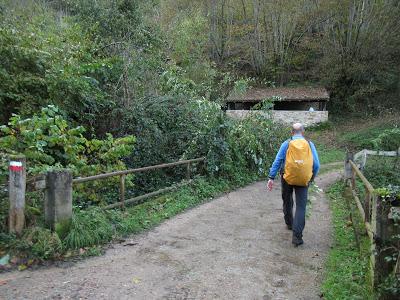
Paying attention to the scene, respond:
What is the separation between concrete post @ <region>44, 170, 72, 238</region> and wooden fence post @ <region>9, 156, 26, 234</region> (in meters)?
0.34

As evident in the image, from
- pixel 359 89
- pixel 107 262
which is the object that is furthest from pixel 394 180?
pixel 359 89

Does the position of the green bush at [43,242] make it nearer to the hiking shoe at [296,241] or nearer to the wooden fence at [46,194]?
the wooden fence at [46,194]

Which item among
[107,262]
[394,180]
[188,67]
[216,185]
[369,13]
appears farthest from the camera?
[369,13]

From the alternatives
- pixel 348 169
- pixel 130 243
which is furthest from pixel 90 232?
pixel 348 169

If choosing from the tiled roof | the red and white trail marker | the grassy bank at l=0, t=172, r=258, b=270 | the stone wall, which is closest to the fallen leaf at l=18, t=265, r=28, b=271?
the grassy bank at l=0, t=172, r=258, b=270

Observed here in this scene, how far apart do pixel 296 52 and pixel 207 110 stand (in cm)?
2684

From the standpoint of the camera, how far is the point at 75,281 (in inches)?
182

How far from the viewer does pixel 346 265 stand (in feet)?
17.6

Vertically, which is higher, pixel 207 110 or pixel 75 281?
pixel 207 110

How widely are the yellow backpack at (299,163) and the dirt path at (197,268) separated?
3.48 feet

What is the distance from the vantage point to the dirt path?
4.43 m

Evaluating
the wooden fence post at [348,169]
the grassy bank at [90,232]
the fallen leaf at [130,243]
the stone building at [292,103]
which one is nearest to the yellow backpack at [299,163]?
the fallen leaf at [130,243]

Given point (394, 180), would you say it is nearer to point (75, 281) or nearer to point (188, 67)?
point (75, 281)

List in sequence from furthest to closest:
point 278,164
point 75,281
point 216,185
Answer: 1. point 216,185
2. point 278,164
3. point 75,281
